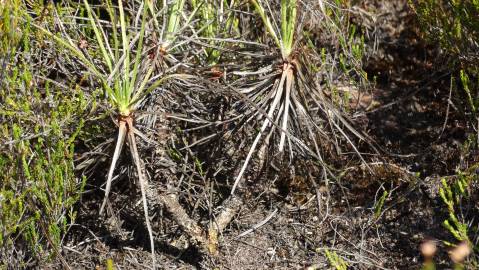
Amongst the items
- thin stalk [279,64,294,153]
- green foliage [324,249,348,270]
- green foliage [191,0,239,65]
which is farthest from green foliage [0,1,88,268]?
green foliage [324,249,348,270]

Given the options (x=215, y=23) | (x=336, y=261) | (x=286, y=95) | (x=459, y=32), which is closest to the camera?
(x=336, y=261)

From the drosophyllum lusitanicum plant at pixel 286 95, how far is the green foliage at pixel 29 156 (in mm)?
813

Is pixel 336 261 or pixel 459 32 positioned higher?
pixel 459 32

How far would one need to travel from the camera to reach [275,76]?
127 inches

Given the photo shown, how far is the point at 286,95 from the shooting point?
126 inches

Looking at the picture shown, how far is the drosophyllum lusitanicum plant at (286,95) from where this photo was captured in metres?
3.17

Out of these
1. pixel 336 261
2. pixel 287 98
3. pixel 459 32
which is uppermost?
pixel 459 32

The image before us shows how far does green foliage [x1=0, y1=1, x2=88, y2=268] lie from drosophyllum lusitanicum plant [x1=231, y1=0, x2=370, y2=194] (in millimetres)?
813

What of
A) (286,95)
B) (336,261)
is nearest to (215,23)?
(286,95)

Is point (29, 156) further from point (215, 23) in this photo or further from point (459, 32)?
point (459, 32)

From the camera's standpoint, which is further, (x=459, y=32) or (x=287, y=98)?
(x=459, y=32)

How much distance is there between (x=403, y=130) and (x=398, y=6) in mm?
1001

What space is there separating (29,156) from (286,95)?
3.97 ft

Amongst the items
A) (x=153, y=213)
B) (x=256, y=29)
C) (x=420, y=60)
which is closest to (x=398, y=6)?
(x=420, y=60)
